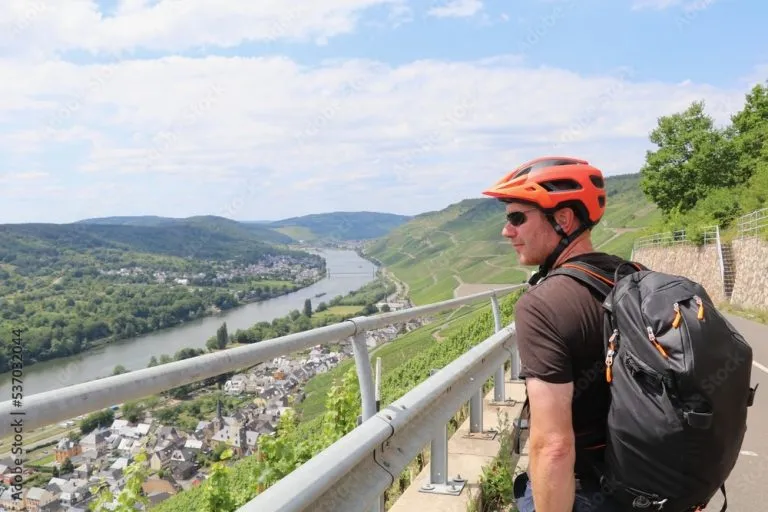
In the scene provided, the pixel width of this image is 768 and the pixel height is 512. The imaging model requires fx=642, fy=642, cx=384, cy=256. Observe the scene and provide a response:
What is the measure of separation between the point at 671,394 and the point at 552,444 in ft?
1.34

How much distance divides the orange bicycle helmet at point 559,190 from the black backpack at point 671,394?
1.54 ft

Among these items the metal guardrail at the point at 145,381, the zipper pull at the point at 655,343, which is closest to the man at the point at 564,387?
the zipper pull at the point at 655,343

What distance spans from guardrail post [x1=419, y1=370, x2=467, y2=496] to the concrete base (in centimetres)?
3

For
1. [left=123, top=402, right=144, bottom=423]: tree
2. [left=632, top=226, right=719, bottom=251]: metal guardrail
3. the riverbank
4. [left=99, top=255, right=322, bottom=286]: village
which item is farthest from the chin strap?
[left=99, top=255, right=322, bottom=286]: village

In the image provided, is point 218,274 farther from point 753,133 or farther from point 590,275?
point 590,275

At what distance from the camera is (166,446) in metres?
2.12

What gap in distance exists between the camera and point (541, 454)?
2.01 meters

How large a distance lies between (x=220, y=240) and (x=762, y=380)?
626 feet

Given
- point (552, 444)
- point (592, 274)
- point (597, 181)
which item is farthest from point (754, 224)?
point (552, 444)

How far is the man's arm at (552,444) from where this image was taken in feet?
6.50

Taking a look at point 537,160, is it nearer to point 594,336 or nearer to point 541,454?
point 594,336

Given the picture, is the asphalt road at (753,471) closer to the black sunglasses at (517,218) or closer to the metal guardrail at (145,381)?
the black sunglasses at (517,218)

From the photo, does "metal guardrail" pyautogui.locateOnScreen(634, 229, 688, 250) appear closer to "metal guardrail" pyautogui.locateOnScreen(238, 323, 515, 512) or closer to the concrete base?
the concrete base

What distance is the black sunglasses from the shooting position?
2.40 metres
